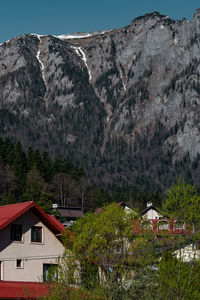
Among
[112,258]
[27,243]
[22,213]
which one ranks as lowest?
[112,258]

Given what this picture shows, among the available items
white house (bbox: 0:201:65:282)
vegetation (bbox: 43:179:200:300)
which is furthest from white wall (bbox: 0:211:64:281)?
vegetation (bbox: 43:179:200:300)

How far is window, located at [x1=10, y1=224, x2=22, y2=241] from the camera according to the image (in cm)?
5012

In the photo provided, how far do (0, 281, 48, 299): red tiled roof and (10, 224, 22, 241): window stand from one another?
434 centimetres

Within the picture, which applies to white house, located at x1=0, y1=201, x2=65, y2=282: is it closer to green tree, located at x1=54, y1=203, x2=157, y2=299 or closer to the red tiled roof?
the red tiled roof

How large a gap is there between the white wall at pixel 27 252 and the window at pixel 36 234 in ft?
1.08

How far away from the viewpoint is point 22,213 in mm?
50719

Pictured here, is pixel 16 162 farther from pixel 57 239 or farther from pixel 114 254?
pixel 114 254

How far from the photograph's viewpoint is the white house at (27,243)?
49.0m

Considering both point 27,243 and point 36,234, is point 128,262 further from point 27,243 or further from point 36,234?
point 36,234

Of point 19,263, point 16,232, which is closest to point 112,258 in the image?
point 19,263

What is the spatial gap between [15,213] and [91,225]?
7.32m

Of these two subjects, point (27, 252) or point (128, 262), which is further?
point (27, 252)

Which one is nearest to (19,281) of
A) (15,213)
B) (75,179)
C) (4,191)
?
(15,213)

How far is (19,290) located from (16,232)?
25.7 feet
